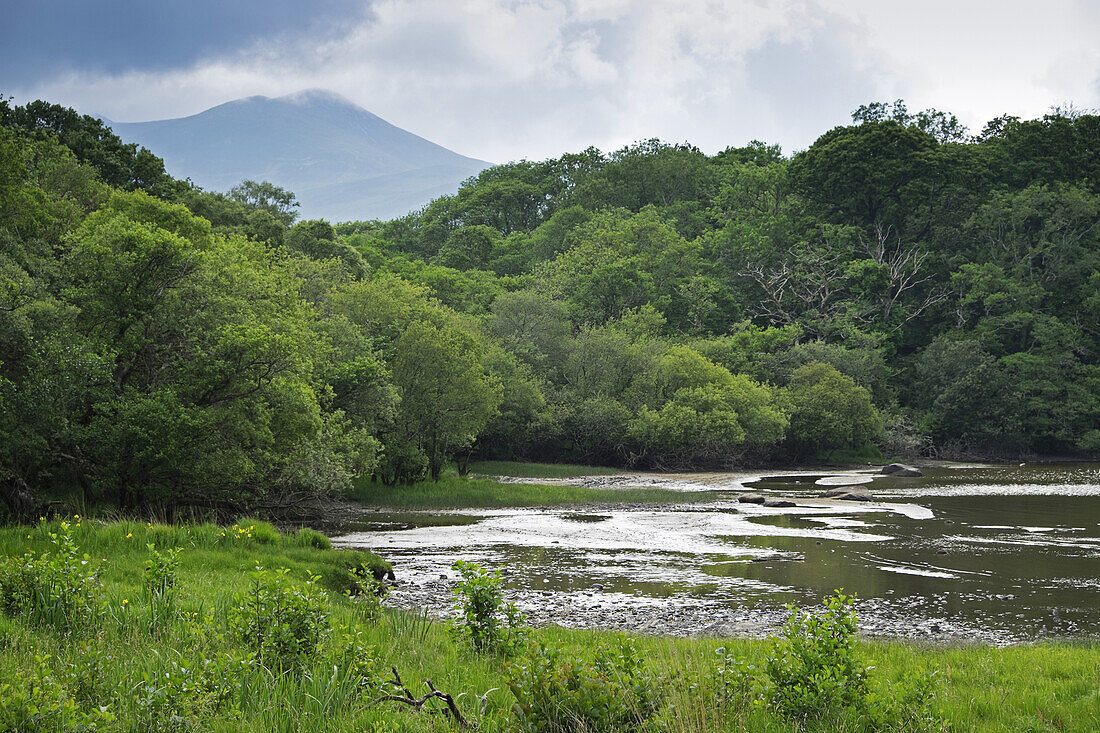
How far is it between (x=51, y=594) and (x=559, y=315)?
72856 mm

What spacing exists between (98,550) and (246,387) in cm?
1354

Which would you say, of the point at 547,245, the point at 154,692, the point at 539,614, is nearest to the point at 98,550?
the point at 539,614

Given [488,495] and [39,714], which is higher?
[39,714]

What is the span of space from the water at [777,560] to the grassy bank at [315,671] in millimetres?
5243

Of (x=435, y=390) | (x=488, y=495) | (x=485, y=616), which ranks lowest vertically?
(x=488, y=495)

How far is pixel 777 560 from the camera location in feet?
84.8

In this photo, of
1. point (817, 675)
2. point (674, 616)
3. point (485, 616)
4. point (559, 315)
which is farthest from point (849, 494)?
point (817, 675)

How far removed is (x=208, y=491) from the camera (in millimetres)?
29391

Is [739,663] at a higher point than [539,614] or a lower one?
higher

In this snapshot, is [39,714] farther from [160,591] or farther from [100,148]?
[100,148]

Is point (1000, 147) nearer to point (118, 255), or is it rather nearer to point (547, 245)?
point (547, 245)

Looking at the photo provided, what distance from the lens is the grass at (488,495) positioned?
4375cm

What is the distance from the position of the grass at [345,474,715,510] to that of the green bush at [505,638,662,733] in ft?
117

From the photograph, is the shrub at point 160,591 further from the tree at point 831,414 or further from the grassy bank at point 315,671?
the tree at point 831,414
